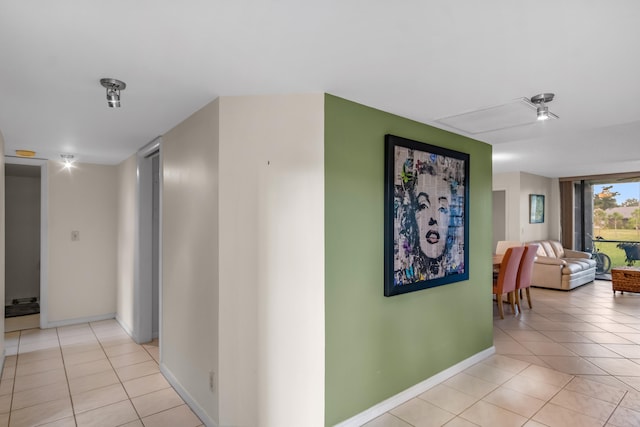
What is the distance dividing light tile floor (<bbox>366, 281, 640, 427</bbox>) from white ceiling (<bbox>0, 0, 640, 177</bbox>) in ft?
7.24

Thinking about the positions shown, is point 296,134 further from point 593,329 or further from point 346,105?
point 593,329

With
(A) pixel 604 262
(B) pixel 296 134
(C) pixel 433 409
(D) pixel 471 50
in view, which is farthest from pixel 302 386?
(A) pixel 604 262

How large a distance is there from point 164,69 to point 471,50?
155cm

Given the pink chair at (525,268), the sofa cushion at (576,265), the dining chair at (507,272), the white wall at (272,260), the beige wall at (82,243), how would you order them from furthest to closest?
the sofa cushion at (576,265)
the pink chair at (525,268)
the dining chair at (507,272)
the beige wall at (82,243)
the white wall at (272,260)

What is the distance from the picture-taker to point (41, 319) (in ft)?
15.4

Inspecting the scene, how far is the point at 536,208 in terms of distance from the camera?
316 inches

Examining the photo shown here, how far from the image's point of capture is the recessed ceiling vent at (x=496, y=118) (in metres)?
2.56

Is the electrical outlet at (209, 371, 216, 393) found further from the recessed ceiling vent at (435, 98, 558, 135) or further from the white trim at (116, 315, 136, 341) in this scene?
the recessed ceiling vent at (435, 98, 558, 135)

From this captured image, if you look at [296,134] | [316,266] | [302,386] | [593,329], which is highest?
[296,134]

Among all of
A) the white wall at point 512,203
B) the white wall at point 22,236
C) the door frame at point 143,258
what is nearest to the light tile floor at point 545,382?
the white wall at point 512,203

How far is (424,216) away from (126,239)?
3739 millimetres

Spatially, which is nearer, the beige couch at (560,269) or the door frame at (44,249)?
the door frame at (44,249)

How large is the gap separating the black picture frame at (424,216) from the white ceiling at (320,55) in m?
0.37

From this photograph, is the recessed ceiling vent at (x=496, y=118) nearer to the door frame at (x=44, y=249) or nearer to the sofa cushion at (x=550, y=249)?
the door frame at (x=44, y=249)
